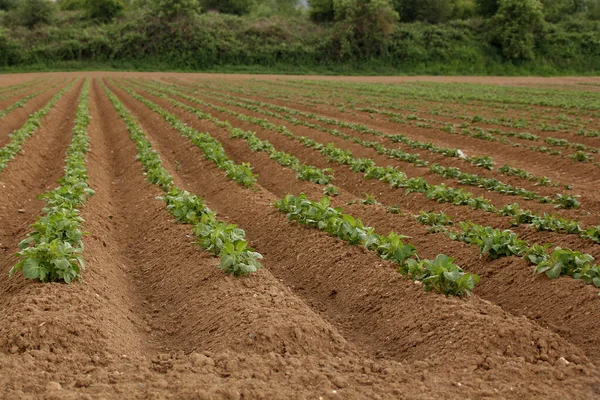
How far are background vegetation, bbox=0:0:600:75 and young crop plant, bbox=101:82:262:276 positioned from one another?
159 ft

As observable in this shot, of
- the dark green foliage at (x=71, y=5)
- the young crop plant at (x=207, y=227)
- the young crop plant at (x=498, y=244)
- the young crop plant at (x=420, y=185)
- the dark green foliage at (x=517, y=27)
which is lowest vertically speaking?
the young crop plant at (x=420, y=185)

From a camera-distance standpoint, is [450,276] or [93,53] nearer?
[450,276]

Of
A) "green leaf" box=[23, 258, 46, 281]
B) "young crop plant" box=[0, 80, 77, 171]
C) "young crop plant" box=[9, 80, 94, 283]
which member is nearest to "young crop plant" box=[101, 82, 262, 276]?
"young crop plant" box=[9, 80, 94, 283]

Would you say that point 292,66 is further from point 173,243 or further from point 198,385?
point 198,385

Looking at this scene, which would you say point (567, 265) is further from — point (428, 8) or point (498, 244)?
point (428, 8)

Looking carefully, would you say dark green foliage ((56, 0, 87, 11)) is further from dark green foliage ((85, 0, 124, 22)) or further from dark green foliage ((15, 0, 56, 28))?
dark green foliage ((15, 0, 56, 28))

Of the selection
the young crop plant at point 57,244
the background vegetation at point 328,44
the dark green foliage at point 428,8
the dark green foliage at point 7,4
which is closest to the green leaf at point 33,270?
the young crop plant at point 57,244

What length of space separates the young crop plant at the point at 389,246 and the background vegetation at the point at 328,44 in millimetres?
51610

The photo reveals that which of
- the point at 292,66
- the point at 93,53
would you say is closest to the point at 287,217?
the point at 292,66

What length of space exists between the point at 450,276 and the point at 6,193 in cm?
807

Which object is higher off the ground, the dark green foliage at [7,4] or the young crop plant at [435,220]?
the dark green foliage at [7,4]

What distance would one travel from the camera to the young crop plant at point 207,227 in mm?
6477

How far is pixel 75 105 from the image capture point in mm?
27141

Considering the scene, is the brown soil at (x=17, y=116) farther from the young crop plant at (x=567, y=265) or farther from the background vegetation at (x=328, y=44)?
the background vegetation at (x=328, y=44)
